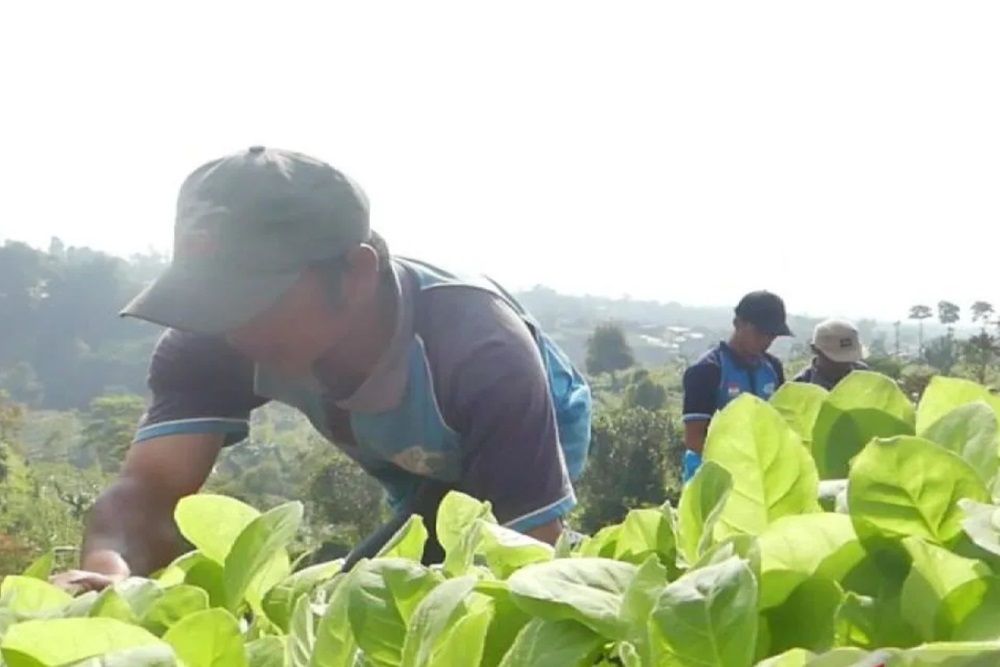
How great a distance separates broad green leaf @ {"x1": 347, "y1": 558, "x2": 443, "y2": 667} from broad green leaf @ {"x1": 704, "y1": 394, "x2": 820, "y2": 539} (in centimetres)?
19

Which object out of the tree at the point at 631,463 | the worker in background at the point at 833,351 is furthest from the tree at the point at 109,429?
the worker in background at the point at 833,351

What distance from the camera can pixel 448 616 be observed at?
567mm

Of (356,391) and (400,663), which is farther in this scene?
(356,391)

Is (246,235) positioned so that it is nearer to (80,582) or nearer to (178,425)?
(178,425)

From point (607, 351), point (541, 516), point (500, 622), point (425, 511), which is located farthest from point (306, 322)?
point (607, 351)

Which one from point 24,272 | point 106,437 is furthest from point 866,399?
point 24,272

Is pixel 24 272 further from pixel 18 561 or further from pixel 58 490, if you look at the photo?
pixel 18 561

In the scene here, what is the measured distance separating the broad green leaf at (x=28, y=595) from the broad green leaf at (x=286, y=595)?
168mm

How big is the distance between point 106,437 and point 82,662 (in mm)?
54876

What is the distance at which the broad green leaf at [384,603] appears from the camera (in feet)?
2.13

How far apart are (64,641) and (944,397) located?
586mm

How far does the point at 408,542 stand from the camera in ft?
2.82

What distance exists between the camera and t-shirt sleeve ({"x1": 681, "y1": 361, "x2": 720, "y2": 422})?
4.61m

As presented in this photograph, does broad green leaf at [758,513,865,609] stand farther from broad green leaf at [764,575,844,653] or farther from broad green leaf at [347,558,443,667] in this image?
broad green leaf at [347,558,443,667]
